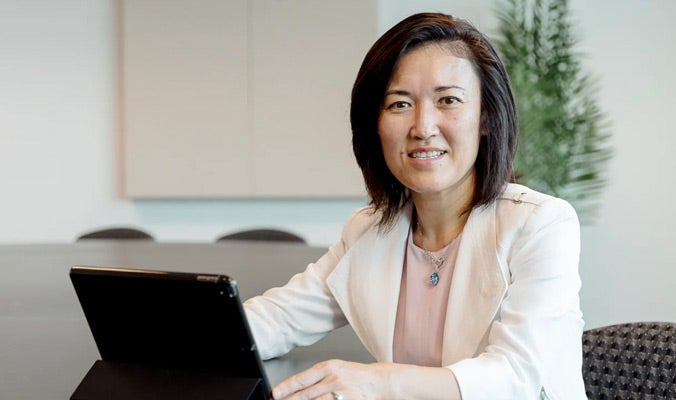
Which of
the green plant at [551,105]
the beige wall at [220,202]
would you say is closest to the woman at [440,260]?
the green plant at [551,105]

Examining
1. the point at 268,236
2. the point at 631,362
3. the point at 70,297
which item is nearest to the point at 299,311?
the point at 631,362

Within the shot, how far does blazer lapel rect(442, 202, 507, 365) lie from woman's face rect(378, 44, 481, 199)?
11 centimetres

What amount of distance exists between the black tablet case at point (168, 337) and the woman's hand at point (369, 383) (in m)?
0.12

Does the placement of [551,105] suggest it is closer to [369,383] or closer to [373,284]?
[373,284]

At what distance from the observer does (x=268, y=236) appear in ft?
14.0

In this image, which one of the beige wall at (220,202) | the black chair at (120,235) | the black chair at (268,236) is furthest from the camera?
the beige wall at (220,202)

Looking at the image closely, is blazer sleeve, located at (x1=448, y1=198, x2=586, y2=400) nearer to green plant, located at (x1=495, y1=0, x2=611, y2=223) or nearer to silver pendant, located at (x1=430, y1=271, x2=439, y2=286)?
silver pendant, located at (x1=430, y1=271, x2=439, y2=286)

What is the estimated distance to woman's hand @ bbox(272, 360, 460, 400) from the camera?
1367 mm

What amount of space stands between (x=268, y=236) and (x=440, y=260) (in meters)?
2.57

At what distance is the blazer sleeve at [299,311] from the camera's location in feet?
5.75

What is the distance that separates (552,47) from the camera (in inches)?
204

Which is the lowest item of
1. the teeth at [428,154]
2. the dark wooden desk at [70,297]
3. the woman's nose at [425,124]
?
the dark wooden desk at [70,297]

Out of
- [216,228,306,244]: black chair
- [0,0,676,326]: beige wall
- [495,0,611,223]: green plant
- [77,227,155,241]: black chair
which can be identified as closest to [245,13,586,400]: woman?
[216,228,306,244]: black chair

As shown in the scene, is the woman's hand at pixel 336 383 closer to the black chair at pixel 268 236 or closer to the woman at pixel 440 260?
the woman at pixel 440 260
